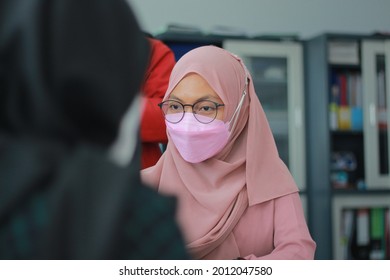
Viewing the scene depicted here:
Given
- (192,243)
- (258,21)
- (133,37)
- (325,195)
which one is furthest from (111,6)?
(258,21)

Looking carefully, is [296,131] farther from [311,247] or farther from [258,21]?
[311,247]

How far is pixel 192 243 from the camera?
1057 millimetres

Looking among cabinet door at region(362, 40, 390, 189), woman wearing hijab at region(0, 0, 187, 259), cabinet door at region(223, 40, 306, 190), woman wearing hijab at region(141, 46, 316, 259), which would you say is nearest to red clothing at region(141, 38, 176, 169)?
woman wearing hijab at region(141, 46, 316, 259)

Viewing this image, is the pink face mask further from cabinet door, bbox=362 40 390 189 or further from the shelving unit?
cabinet door, bbox=362 40 390 189

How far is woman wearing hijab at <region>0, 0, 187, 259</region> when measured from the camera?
358mm

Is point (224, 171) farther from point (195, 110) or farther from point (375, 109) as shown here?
point (375, 109)

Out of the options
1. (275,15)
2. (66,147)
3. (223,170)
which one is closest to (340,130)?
(275,15)

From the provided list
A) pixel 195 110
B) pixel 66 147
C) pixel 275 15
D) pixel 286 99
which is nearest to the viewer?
pixel 66 147

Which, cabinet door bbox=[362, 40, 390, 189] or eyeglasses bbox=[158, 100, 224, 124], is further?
cabinet door bbox=[362, 40, 390, 189]

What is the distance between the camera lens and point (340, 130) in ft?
8.64

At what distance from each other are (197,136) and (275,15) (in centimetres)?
195

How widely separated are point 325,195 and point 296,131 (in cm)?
31

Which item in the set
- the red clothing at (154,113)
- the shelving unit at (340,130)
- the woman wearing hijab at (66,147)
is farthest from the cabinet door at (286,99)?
the woman wearing hijab at (66,147)

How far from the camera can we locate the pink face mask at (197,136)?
→ 3.68 feet
